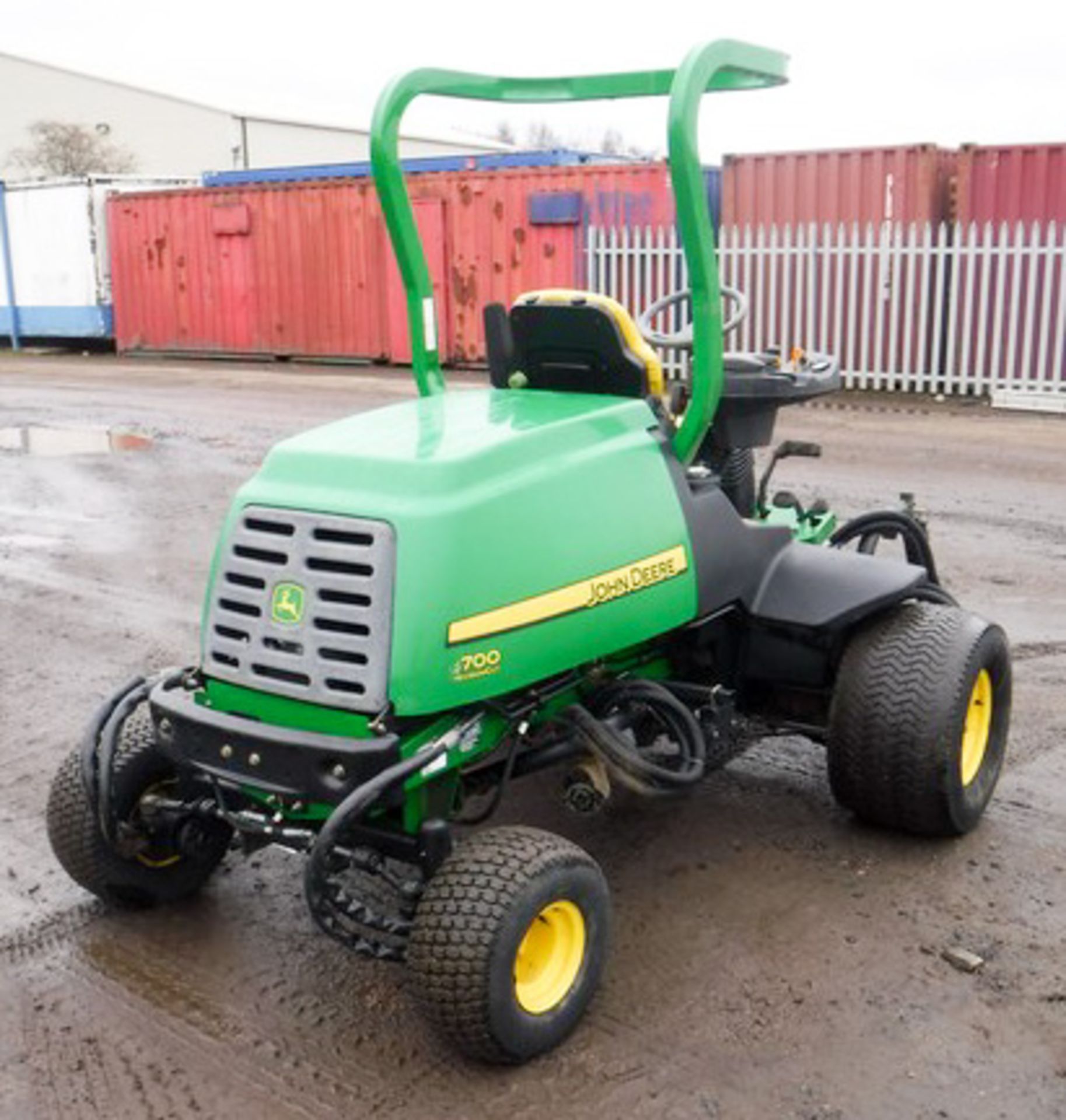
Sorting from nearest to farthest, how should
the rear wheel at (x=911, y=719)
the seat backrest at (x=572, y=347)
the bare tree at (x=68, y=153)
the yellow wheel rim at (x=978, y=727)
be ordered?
the seat backrest at (x=572, y=347)
the rear wheel at (x=911, y=719)
the yellow wheel rim at (x=978, y=727)
the bare tree at (x=68, y=153)

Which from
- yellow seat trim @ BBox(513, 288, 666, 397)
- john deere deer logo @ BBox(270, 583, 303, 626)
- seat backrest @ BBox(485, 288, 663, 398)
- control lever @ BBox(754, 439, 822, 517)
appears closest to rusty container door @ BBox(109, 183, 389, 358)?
control lever @ BBox(754, 439, 822, 517)

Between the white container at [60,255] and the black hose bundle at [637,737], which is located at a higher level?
the white container at [60,255]

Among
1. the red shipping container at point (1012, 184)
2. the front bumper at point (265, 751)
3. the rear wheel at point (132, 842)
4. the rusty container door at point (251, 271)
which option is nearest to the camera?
the front bumper at point (265, 751)

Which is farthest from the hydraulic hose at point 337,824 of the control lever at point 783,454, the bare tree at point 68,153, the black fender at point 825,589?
the bare tree at point 68,153

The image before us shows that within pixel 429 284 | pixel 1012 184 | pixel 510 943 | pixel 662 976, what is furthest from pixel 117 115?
pixel 510 943

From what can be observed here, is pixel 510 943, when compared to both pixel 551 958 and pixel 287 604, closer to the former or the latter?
pixel 551 958

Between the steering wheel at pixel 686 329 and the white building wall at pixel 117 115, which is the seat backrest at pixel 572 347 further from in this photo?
the white building wall at pixel 117 115

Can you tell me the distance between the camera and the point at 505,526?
10.1ft

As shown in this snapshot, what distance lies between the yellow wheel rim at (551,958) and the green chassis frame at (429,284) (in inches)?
14.1

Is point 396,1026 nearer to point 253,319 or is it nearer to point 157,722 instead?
point 157,722

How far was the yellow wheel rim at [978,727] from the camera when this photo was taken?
401cm

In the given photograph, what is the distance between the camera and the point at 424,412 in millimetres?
3607

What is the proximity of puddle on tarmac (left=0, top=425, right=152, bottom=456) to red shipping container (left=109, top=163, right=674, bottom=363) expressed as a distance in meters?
6.02

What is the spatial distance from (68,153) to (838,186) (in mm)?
33221
